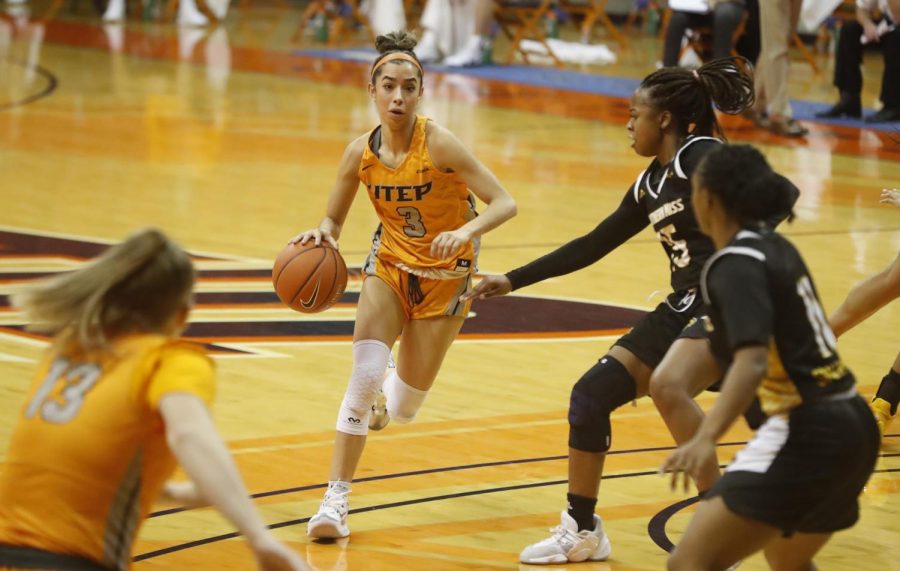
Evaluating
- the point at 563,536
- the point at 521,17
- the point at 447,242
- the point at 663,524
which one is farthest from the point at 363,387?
the point at 521,17

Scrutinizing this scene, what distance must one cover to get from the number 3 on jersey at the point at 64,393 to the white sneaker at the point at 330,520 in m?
2.04

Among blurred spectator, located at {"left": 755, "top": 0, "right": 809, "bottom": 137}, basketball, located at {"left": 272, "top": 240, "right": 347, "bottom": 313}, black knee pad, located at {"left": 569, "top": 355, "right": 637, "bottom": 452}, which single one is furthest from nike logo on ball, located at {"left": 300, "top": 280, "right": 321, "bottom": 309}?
blurred spectator, located at {"left": 755, "top": 0, "right": 809, "bottom": 137}

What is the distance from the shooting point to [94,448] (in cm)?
287

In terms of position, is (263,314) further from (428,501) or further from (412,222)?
(428,501)

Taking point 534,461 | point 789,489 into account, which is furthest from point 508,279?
point 789,489

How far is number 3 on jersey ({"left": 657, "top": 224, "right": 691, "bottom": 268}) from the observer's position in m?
4.84

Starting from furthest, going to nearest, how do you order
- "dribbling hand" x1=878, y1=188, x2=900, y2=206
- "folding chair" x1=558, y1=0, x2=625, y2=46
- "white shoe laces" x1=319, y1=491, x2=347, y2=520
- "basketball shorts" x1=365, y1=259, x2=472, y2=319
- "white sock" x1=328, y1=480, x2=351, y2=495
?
"folding chair" x1=558, y1=0, x2=625, y2=46
"dribbling hand" x1=878, y1=188, x2=900, y2=206
"basketball shorts" x1=365, y1=259, x2=472, y2=319
"white sock" x1=328, y1=480, x2=351, y2=495
"white shoe laces" x1=319, y1=491, x2=347, y2=520

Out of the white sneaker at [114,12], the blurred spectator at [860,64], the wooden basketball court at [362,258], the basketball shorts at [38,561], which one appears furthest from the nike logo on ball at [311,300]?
the white sneaker at [114,12]

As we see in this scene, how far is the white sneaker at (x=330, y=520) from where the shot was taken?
193 inches

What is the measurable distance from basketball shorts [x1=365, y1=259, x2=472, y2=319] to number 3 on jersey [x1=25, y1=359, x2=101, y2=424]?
2.47m

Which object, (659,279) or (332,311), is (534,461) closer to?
(332,311)

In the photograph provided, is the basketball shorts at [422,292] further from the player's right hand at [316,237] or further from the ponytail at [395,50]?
the ponytail at [395,50]

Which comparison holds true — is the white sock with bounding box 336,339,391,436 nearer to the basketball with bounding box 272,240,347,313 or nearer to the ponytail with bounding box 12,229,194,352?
the basketball with bounding box 272,240,347,313

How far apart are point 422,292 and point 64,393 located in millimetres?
2557
